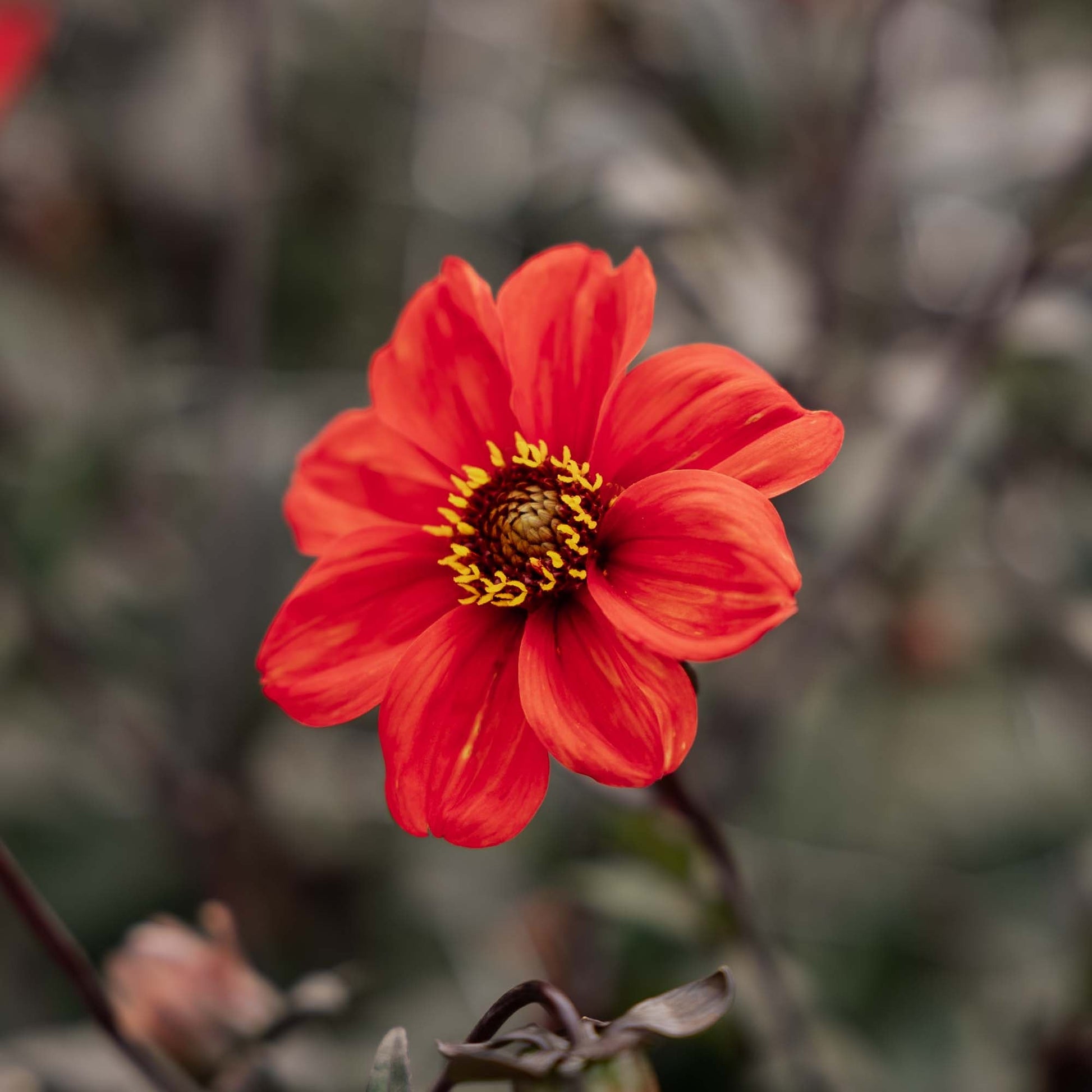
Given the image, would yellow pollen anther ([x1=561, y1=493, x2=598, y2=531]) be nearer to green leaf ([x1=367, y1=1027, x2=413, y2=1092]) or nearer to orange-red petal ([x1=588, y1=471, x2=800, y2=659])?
orange-red petal ([x1=588, y1=471, x2=800, y2=659])

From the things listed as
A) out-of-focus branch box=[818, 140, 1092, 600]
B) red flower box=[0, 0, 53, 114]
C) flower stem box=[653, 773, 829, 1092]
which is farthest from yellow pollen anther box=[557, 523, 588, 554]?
red flower box=[0, 0, 53, 114]

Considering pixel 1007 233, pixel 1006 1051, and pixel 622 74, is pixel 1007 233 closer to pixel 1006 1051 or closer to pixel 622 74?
pixel 622 74

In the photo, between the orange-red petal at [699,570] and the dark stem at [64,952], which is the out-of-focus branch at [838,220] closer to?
the orange-red petal at [699,570]

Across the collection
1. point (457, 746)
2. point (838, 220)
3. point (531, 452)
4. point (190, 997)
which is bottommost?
point (190, 997)

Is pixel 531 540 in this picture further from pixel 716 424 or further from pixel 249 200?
pixel 249 200

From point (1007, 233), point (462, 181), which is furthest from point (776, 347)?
point (462, 181)

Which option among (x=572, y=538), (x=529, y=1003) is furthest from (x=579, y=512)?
(x=529, y=1003)

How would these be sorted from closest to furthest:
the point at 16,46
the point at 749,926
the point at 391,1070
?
the point at 391,1070
the point at 749,926
the point at 16,46

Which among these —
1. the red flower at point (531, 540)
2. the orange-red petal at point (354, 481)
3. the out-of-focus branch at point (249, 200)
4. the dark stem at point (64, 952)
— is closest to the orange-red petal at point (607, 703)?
the red flower at point (531, 540)
